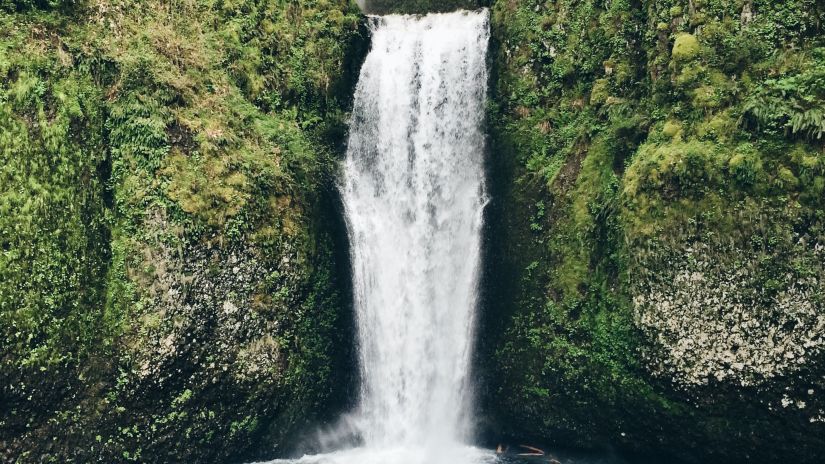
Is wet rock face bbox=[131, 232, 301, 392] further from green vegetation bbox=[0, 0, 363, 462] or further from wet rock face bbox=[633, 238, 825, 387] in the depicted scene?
wet rock face bbox=[633, 238, 825, 387]

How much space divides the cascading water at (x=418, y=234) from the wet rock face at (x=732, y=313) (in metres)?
4.56

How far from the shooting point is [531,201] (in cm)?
1318

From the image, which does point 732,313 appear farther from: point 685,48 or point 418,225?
point 418,225

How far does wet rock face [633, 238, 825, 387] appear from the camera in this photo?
29.7 feet

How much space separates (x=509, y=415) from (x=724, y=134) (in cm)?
762

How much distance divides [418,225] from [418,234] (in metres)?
0.23

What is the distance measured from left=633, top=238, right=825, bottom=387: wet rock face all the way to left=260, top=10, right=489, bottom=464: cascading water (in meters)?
4.56

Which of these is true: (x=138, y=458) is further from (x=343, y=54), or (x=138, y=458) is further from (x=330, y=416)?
(x=343, y=54)

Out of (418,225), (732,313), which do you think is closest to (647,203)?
(732,313)

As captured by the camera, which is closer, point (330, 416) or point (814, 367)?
point (814, 367)

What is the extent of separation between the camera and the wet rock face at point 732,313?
357 inches

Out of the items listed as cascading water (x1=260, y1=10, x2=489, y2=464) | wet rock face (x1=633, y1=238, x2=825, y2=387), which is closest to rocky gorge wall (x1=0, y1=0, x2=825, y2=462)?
wet rock face (x1=633, y1=238, x2=825, y2=387)

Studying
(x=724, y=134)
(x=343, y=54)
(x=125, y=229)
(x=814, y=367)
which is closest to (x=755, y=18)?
(x=724, y=134)

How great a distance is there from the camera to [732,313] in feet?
31.7
